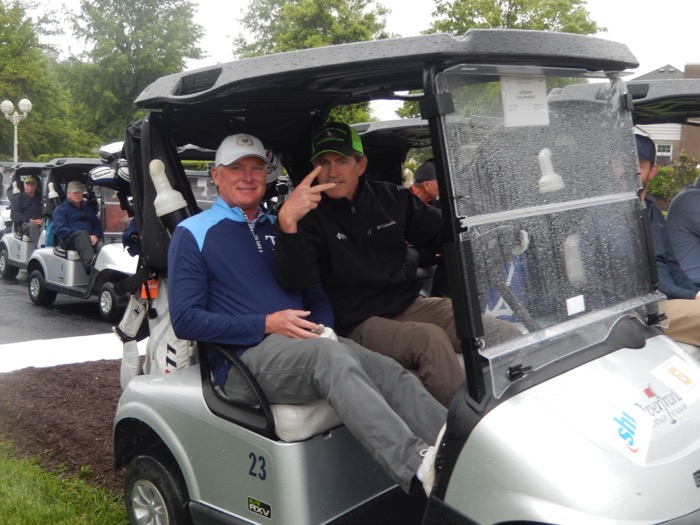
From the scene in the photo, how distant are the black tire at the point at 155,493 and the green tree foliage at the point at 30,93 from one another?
1382 inches

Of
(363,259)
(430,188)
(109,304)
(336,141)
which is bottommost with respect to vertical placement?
(109,304)

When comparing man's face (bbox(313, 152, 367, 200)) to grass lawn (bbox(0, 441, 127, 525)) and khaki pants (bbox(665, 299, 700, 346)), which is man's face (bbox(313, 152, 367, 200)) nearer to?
khaki pants (bbox(665, 299, 700, 346))

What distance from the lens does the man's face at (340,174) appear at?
337 centimetres

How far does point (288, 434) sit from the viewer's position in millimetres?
2549

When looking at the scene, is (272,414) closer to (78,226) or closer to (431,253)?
(431,253)

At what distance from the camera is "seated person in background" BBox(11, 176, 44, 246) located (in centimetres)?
1173

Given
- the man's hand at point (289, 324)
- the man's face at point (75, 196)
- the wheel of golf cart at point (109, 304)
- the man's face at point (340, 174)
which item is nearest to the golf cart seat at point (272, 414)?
the man's hand at point (289, 324)

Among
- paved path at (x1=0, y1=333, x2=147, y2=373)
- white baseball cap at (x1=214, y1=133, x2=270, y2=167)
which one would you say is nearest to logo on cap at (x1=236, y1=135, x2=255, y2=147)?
white baseball cap at (x1=214, y1=133, x2=270, y2=167)

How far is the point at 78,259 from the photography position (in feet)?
31.3

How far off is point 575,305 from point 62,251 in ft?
27.5

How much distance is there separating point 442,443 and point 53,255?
864 cm

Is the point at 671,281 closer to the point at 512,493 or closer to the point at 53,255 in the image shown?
the point at 512,493

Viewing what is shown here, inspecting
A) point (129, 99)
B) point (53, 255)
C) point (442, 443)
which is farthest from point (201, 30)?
point (442, 443)

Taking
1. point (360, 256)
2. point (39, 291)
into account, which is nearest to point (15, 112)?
point (39, 291)
